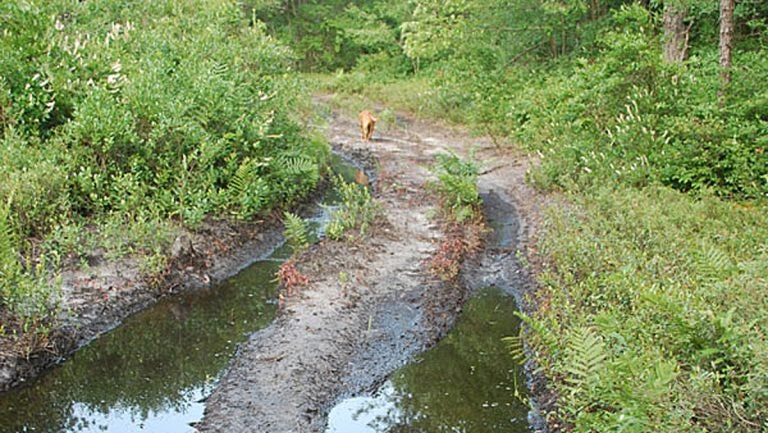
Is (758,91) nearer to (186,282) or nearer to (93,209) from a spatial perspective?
(186,282)

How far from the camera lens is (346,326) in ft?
25.7

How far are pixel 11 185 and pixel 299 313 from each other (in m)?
3.86

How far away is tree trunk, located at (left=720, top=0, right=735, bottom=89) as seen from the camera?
10.6 meters

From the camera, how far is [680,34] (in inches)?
556

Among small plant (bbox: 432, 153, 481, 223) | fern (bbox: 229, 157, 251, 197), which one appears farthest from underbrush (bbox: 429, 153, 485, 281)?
fern (bbox: 229, 157, 251, 197)

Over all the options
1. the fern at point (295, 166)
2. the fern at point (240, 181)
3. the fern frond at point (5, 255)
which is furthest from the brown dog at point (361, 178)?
the fern frond at point (5, 255)

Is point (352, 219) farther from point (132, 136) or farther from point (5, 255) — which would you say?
point (5, 255)

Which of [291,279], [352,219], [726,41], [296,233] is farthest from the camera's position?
[726,41]

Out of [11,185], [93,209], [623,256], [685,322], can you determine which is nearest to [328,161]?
[93,209]

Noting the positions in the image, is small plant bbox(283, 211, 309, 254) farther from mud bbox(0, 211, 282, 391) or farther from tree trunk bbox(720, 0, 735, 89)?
tree trunk bbox(720, 0, 735, 89)

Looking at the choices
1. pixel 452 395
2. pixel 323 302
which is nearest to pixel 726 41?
pixel 323 302

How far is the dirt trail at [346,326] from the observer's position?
6.34m

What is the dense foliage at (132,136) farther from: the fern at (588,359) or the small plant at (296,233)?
the fern at (588,359)

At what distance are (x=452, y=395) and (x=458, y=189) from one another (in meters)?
5.14
